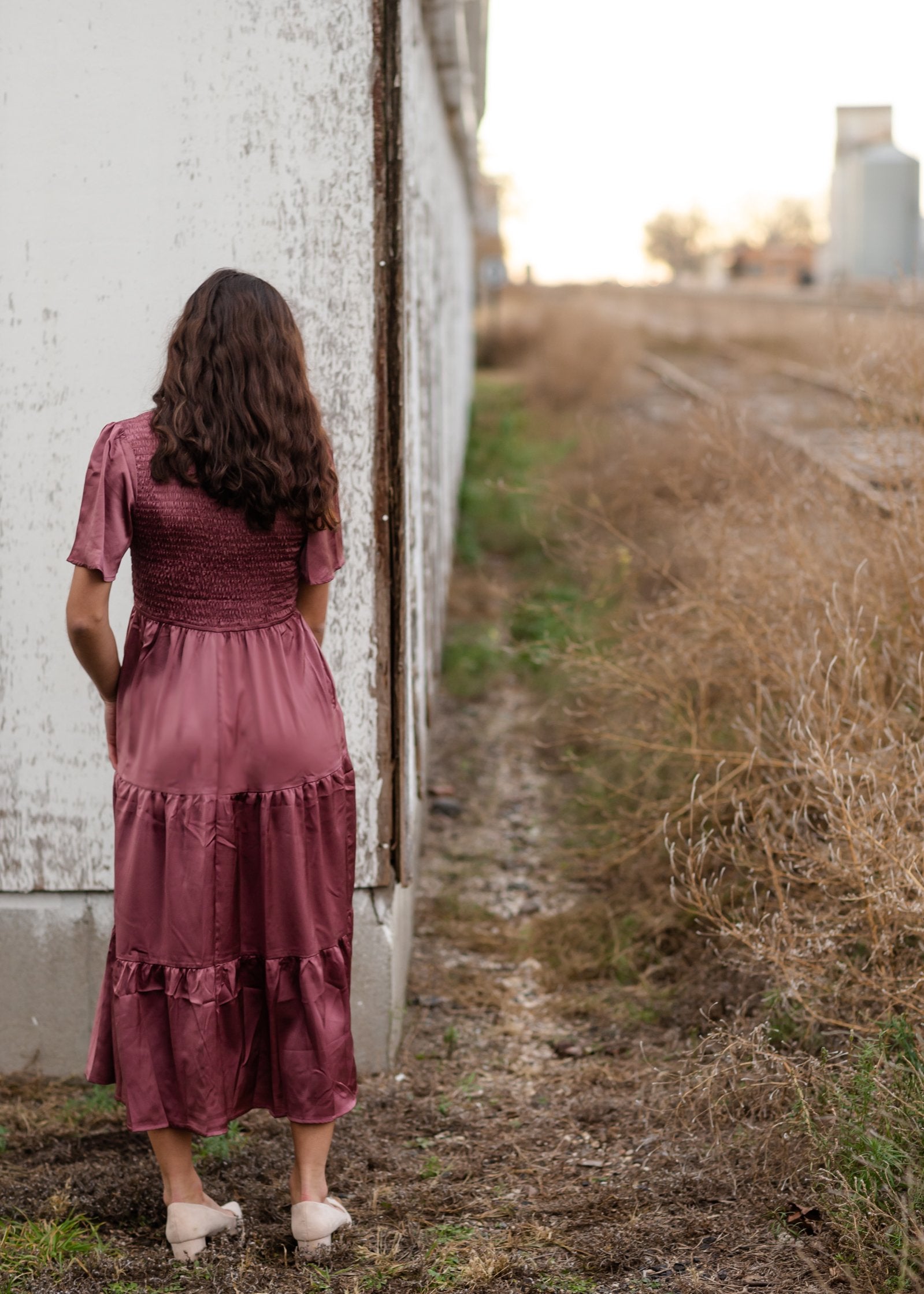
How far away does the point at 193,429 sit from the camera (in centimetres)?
247

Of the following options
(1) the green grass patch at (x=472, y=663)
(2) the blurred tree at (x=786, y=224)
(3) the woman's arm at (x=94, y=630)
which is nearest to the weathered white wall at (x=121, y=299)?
(3) the woman's arm at (x=94, y=630)

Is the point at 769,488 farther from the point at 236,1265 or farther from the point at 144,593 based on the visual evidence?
the point at 236,1265

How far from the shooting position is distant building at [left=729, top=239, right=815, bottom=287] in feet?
311

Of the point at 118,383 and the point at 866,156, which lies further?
the point at 866,156

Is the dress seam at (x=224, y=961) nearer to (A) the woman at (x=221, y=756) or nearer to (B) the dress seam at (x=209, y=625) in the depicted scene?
(A) the woman at (x=221, y=756)

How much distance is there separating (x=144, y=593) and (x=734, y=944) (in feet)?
7.73

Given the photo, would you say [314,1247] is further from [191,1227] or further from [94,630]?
[94,630]

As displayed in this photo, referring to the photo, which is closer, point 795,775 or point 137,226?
point 137,226

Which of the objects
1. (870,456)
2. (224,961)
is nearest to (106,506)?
(224,961)

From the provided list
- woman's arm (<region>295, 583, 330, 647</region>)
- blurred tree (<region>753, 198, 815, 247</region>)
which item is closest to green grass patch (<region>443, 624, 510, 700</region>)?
woman's arm (<region>295, 583, 330, 647</region>)

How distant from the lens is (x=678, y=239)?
372 ft

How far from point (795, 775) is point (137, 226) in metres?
2.55

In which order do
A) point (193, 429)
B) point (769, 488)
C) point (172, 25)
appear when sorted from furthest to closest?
point (769, 488)
point (172, 25)
point (193, 429)

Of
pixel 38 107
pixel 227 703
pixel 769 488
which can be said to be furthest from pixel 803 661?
pixel 38 107
